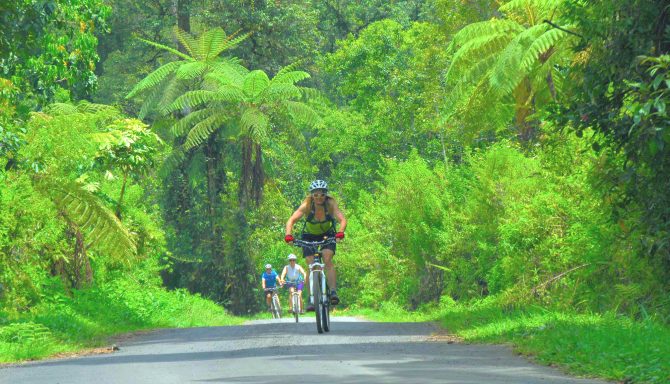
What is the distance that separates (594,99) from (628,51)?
66 centimetres

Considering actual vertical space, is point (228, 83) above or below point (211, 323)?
above

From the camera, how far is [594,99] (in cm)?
1340

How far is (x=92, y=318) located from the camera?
23266 mm

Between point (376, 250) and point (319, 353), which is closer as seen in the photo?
point (319, 353)

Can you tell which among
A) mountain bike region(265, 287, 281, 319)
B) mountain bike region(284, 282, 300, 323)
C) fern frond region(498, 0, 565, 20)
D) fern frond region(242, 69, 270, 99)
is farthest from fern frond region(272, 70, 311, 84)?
fern frond region(498, 0, 565, 20)

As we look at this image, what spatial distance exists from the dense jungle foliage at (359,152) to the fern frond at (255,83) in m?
0.10

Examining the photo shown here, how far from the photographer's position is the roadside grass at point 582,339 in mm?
10234

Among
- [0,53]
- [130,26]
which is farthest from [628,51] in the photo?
[130,26]

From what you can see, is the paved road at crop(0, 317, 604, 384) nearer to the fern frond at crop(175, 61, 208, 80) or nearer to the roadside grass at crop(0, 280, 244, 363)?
the roadside grass at crop(0, 280, 244, 363)

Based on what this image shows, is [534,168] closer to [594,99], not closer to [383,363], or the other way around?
[594,99]

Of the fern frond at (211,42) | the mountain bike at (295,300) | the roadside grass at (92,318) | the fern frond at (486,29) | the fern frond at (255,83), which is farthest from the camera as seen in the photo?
the fern frond at (211,42)

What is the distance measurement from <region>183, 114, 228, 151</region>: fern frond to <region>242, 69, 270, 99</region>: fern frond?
4.28 ft

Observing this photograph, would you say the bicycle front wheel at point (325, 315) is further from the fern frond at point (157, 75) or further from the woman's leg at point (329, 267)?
the fern frond at point (157, 75)

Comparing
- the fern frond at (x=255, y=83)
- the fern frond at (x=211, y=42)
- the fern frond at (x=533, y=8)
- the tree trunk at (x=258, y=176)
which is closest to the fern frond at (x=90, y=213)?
the fern frond at (x=533, y=8)
